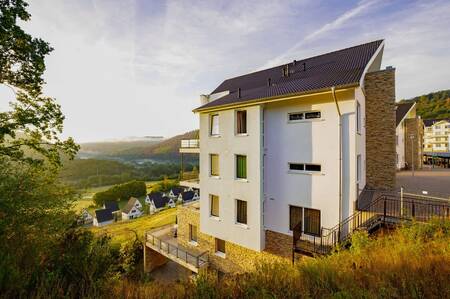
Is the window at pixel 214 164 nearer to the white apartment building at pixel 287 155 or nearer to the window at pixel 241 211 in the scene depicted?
the white apartment building at pixel 287 155

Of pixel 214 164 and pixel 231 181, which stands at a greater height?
pixel 214 164

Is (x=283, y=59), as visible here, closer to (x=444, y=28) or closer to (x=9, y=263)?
(x=444, y=28)

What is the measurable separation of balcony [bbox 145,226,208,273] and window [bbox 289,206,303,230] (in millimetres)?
6028

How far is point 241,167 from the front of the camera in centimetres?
1096

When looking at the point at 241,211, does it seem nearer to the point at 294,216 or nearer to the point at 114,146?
the point at 294,216

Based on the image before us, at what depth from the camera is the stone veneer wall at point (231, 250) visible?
10273 millimetres

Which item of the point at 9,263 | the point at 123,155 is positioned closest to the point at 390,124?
the point at 9,263

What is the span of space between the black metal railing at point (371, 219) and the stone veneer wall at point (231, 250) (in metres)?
1.24

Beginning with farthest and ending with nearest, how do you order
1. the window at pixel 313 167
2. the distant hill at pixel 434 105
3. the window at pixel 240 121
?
the distant hill at pixel 434 105 < the window at pixel 240 121 < the window at pixel 313 167

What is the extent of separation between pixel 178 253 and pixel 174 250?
0.61 meters

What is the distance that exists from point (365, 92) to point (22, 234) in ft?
53.1

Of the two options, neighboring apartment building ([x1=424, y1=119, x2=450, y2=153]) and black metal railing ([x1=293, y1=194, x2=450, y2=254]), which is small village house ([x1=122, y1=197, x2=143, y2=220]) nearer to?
black metal railing ([x1=293, y1=194, x2=450, y2=254])

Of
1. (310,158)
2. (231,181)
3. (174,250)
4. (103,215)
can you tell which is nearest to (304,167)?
(310,158)

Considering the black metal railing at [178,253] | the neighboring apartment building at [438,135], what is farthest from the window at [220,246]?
the neighboring apartment building at [438,135]
